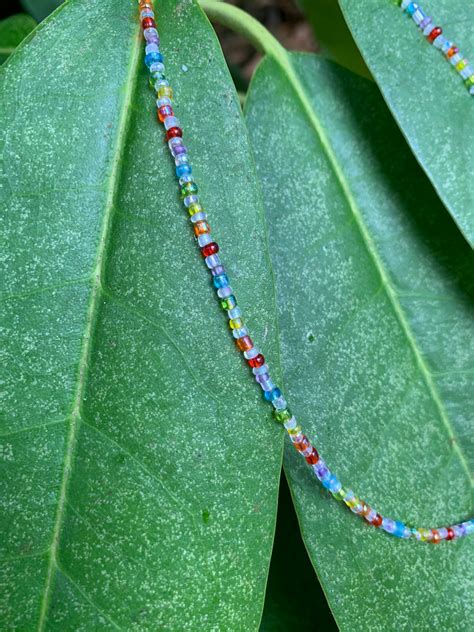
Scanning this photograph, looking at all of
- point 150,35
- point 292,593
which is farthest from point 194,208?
point 292,593

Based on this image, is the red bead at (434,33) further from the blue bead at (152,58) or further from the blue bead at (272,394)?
the blue bead at (272,394)

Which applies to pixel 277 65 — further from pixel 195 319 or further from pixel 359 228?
pixel 195 319

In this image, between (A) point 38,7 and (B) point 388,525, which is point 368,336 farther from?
(A) point 38,7

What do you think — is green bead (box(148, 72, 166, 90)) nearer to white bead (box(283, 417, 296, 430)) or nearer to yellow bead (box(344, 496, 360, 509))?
white bead (box(283, 417, 296, 430))

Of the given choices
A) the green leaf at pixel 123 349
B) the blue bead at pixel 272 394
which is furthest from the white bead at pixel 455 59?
the blue bead at pixel 272 394

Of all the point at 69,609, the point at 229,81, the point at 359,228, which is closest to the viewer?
the point at 69,609

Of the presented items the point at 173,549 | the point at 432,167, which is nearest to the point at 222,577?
the point at 173,549
